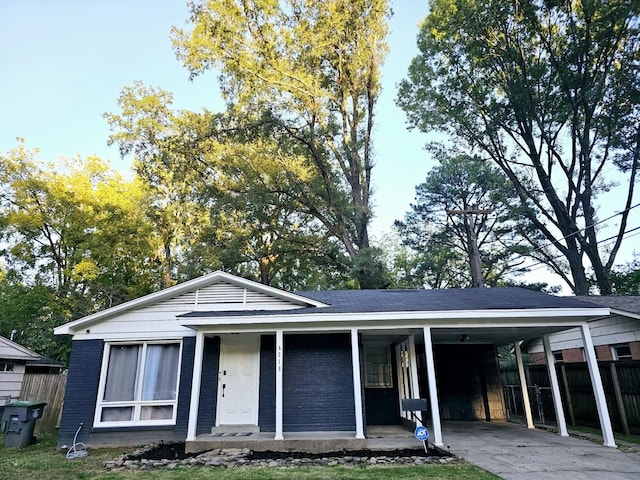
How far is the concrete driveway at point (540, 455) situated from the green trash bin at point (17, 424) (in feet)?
30.1

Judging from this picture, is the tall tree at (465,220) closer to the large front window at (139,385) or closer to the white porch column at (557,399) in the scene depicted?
the white porch column at (557,399)

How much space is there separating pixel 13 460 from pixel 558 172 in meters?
24.3

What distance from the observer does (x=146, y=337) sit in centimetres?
895

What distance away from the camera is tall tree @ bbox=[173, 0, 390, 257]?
18.2 meters

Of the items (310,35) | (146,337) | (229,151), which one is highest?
(310,35)

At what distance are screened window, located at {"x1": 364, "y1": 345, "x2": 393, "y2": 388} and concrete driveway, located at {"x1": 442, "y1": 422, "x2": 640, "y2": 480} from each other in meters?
1.94

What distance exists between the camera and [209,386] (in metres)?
8.68

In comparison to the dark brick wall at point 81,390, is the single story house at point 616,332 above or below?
above

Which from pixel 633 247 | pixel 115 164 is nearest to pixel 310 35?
pixel 115 164

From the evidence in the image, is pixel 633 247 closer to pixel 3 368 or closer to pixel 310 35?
pixel 310 35

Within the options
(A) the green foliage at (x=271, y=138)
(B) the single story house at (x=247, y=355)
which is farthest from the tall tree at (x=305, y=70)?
(B) the single story house at (x=247, y=355)

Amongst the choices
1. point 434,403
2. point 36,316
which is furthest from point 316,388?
point 36,316

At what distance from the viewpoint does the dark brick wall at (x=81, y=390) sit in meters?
8.34

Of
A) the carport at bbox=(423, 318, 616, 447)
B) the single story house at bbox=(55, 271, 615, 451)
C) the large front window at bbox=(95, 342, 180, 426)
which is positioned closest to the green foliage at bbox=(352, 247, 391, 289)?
the carport at bbox=(423, 318, 616, 447)
